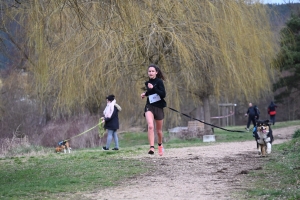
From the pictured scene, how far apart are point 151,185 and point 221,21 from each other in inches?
522

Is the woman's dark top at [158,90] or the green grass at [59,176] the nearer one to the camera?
the green grass at [59,176]

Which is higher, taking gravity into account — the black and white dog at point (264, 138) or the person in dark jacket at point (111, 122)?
the person in dark jacket at point (111, 122)

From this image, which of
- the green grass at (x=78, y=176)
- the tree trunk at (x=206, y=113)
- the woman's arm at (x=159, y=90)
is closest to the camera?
the green grass at (x=78, y=176)

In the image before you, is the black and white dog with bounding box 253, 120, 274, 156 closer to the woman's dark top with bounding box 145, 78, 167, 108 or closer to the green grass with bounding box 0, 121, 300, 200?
the green grass with bounding box 0, 121, 300, 200

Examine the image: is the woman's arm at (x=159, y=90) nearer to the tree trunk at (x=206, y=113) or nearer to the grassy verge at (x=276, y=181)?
the grassy verge at (x=276, y=181)

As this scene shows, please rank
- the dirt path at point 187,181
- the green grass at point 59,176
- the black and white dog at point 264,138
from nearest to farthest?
the dirt path at point 187,181 < the green grass at point 59,176 < the black and white dog at point 264,138

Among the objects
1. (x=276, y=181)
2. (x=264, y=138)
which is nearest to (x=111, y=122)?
(x=264, y=138)

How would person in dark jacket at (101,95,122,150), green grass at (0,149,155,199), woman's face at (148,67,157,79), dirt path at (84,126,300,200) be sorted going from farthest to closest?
person in dark jacket at (101,95,122,150), woman's face at (148,67,157,79), green grass at (0,149,155,199), dirt path at (84,126,300,200)

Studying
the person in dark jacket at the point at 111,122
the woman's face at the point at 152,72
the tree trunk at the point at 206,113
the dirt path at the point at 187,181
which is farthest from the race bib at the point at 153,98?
the tree trunk at the point at 206,113

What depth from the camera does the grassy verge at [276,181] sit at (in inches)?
275

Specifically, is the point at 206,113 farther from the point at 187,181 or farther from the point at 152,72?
the point at 187,181

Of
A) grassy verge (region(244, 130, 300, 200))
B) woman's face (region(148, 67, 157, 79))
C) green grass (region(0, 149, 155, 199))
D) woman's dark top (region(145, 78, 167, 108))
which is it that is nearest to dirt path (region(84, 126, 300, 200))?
grassy verge (region(244, 130, 300, 200))

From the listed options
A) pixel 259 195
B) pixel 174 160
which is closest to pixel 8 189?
pixel 259 195

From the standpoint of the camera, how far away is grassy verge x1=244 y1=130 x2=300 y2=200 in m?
6.98
